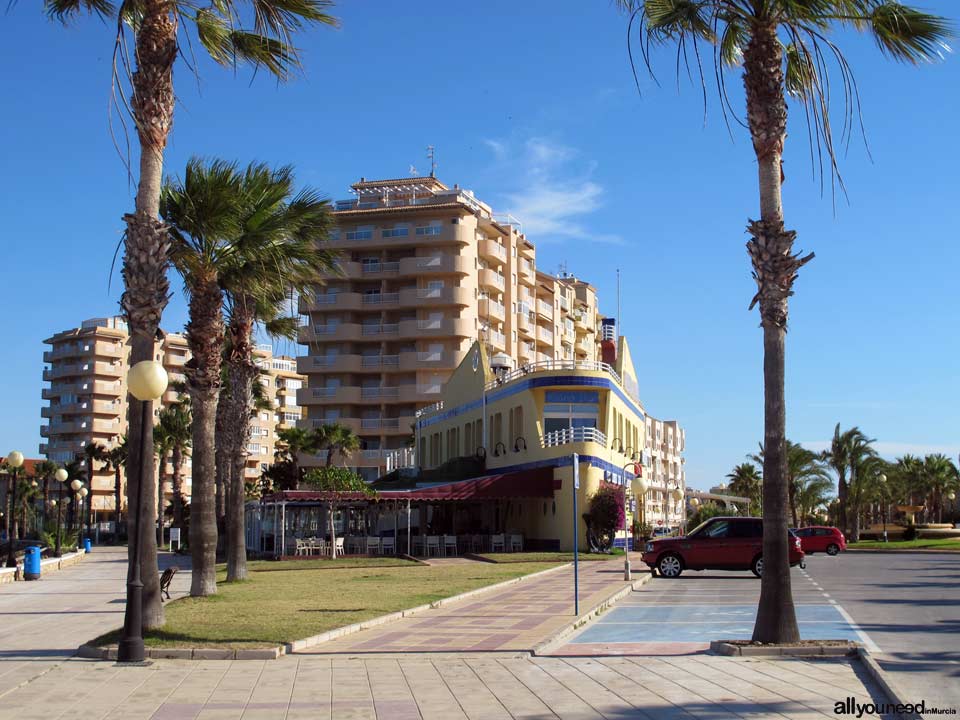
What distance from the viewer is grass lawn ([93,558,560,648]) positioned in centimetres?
1402

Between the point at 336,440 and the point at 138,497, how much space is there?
58.1 meters

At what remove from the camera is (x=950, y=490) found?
110 metres

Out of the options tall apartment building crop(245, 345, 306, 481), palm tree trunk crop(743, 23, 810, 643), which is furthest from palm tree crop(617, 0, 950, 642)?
tall apartment building crop(245, 345, 306, 481)

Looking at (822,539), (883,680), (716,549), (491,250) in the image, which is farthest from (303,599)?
(491,250)

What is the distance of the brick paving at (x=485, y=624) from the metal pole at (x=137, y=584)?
2.03 meters

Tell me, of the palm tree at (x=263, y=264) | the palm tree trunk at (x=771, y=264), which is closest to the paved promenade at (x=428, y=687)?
the palm tree trunk at (x=771, y=264)

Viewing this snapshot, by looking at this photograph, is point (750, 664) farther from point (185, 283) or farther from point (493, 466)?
point (493, 466)

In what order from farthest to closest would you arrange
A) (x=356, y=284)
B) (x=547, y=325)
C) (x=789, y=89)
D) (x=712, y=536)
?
(x=547, y=325)
(x=356, y=284)
(x=712, y=536)
(x=789, y=89)

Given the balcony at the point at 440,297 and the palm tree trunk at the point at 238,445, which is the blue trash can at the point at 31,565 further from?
the balcony at the point at 440,297

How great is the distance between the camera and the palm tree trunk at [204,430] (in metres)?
21.3

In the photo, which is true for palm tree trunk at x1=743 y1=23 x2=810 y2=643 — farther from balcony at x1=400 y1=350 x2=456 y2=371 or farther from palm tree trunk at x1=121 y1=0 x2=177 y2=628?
balcony at x1=400 y1=350 x2=456 y2=371

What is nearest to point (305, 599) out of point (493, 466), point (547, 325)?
point (493, 466)

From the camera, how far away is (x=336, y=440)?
235 feet

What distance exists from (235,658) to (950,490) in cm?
11113
